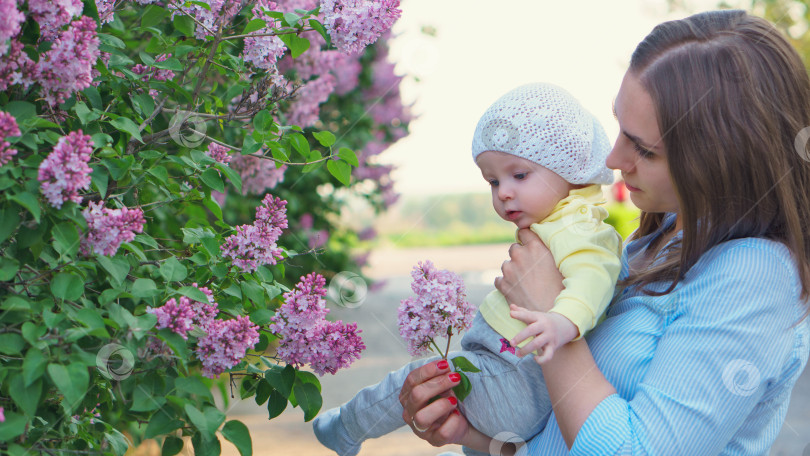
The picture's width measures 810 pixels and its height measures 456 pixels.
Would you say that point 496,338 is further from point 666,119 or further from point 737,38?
point 737,38

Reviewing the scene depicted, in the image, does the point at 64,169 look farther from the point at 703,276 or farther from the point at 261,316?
the point at 703,276

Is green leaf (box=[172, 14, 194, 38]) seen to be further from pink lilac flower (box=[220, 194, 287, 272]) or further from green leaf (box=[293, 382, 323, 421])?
green leaf (box=[293, 382, 323, 421])

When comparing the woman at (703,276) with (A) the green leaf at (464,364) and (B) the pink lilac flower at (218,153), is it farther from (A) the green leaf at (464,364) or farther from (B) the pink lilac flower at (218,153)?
(B) the pink lilac flower at (218,153)

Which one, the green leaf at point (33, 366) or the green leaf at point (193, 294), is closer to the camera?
the green leaf at point (33, 366)

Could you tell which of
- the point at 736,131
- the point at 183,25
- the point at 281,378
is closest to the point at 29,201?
the point at 281,378

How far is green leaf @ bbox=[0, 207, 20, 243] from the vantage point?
1.08 metres

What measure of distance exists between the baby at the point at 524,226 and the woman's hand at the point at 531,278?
0.03 m

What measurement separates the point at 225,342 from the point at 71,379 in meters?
0.27

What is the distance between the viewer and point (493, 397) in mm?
1563

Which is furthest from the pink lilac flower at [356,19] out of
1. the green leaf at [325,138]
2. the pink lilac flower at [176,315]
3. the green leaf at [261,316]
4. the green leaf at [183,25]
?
the pink lilac flower at [176,315]

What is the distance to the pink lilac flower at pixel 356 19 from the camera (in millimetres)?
1534

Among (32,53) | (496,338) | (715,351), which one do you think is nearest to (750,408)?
(715,351)

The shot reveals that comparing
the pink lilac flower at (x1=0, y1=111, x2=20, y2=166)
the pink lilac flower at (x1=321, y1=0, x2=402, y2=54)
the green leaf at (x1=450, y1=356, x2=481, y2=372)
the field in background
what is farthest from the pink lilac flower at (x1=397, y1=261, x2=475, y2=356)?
the field in background

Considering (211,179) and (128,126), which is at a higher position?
(128,126)
